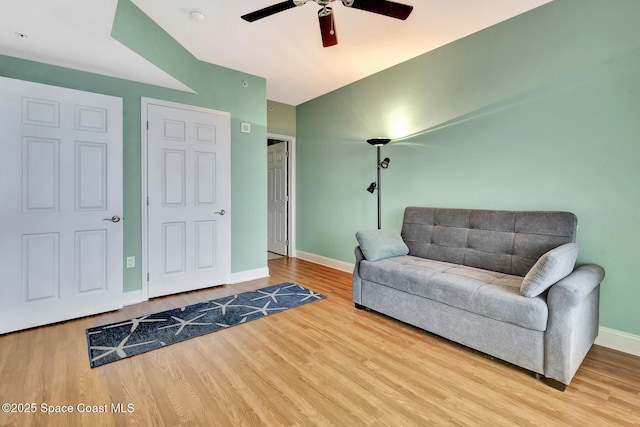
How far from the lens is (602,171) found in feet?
7.49

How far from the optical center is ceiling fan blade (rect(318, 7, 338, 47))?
196 cm

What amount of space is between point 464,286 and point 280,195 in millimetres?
3920

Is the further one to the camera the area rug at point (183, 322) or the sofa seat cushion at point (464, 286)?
the area rug at point (183, 322)

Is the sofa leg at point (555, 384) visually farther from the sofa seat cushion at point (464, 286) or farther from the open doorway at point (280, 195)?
the open doorway at point (280, 195)

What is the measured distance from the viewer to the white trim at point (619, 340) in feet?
7.09

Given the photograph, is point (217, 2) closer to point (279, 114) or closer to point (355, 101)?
point (355, 101)

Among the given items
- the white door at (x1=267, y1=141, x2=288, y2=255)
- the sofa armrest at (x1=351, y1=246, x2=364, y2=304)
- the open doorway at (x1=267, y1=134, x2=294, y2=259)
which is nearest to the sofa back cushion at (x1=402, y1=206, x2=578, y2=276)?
the sofa armrest at (x1=351, y1=246, x2=364, y2=304)

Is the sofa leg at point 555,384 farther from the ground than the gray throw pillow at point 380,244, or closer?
closer

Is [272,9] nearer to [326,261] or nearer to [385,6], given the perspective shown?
[385,6]

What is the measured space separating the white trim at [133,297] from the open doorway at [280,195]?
2.49 meters

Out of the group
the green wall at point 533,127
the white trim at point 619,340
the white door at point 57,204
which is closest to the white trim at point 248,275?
the white door at point 57,204

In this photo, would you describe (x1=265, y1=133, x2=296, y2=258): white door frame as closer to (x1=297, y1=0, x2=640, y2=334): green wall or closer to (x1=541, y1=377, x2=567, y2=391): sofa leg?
(x1=297, y1=0, x2=640, y2=334): green wall

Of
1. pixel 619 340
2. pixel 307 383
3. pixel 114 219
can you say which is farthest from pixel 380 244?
pixel 114 219

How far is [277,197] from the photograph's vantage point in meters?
5.66
